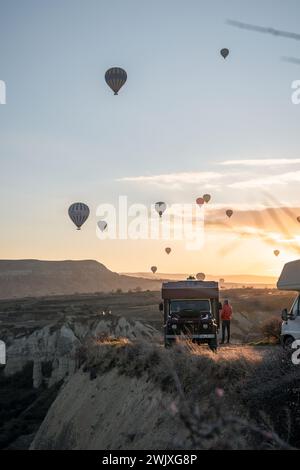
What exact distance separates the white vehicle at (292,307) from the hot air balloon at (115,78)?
122 ft

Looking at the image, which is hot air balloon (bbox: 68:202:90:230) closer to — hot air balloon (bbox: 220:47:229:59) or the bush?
hot air balloon (bbox: 220:47:229:59)

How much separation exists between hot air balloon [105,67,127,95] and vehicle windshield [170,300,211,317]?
33653 mm

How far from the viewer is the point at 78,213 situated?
244ft

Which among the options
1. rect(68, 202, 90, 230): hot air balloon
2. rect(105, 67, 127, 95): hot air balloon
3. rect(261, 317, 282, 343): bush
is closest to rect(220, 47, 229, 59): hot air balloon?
rect(105, 67, 127, 95): hot air balloon

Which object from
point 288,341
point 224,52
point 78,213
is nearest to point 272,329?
point 288,341

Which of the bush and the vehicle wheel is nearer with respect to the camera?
the vehicle wheel

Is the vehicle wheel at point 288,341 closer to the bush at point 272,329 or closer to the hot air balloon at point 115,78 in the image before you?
the bush at point 272,329

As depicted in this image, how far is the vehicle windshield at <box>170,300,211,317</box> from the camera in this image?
24.8 metres

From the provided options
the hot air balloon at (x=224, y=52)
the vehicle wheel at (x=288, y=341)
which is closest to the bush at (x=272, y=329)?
the vehicle wheel at (x=288, y=341)

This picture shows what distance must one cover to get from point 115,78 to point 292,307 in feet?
126

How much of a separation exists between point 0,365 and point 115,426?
40526 mm

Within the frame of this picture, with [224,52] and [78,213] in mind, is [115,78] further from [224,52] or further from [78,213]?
[78,213]
